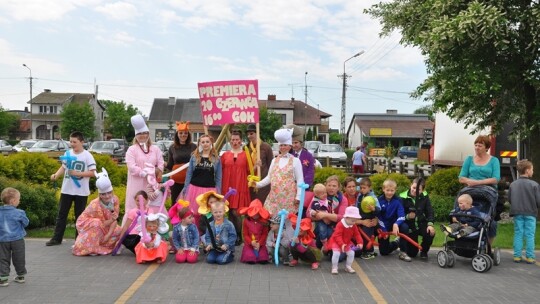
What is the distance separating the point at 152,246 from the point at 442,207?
7904 mm

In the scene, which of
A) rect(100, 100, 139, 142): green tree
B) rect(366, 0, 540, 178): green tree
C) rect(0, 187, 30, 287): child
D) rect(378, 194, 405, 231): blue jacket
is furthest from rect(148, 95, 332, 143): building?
rect(0, 187, 30, 287): child

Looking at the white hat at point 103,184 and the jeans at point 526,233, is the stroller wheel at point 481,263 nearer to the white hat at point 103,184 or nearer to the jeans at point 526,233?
the jeans at point 526,233

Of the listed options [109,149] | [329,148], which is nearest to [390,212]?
[329,148]

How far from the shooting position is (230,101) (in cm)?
873

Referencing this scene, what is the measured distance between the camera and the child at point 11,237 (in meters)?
6.33

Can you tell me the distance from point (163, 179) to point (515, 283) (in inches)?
218

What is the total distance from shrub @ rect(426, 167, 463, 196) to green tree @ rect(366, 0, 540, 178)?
6.59 feet

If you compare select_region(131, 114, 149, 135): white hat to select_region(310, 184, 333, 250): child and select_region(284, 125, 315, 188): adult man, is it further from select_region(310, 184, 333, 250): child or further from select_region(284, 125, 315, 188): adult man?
select_region(310, 184, 333, 250): child

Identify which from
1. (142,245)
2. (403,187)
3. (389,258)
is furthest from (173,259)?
(403,187)

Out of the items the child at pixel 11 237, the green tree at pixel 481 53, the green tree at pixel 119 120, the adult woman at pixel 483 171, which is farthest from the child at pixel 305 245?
the green tree at pixel 119 120

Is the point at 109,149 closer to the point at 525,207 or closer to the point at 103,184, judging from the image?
the point at 103,184

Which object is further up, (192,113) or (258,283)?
(192,113)

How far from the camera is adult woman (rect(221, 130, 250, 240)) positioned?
8.52 metres

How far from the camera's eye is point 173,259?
26.1 feet
